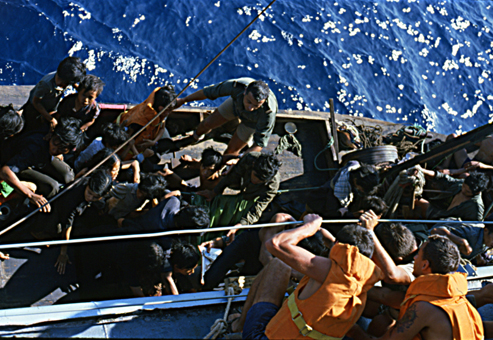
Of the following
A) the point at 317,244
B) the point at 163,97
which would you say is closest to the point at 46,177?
the point at 163,97

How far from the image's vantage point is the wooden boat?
4.21 metres

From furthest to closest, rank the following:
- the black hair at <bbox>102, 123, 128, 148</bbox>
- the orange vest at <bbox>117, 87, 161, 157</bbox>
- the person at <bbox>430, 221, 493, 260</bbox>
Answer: the orange vest at <bbox>117, 87, 161, 157</bbox>, the black hair at <bbox>102, 123, 128, 148</bbox>, the person at <bbox>430, 221, 493, 260</bbox>

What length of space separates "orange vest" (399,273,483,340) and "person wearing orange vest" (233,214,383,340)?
34cm

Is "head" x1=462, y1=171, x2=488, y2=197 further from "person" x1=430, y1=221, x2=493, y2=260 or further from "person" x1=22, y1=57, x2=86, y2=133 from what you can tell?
"person" x1=22, y1=57, x2=86, y2=133

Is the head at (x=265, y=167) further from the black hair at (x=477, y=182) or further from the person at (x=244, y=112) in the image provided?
the black hair at (x=477, y=182)

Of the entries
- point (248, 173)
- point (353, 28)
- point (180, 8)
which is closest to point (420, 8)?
point (353, 28)

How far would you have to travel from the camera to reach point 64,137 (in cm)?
534

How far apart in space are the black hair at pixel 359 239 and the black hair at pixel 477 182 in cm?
280

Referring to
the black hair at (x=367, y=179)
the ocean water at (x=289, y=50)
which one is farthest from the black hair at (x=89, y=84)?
the ocean water at (x=289, y=50)

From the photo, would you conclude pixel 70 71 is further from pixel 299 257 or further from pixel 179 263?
pixel 299 257

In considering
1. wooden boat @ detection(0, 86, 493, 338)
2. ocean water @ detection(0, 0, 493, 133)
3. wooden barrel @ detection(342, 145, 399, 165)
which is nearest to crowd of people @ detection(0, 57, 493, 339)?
wooden boat @ detection(0, 86, 493, 338)

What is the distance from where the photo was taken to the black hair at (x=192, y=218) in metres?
5.11

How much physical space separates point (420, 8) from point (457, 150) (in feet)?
38.0

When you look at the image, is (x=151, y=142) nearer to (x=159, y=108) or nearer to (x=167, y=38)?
(x=159, y=108)
